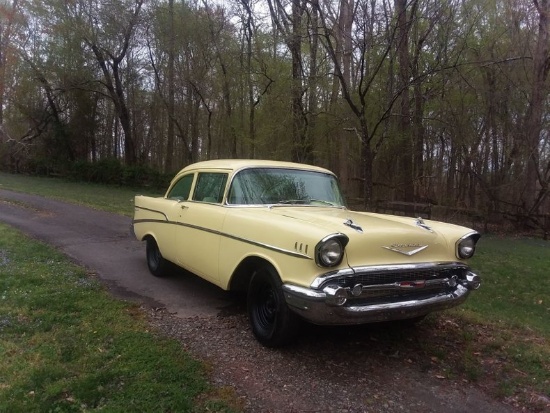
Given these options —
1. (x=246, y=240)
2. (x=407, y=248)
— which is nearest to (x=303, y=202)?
(x=246, y=240)

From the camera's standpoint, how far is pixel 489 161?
1931 cm

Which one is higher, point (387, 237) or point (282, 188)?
point (282, 188)

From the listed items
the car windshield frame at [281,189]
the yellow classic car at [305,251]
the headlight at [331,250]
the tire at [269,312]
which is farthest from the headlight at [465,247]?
the tire at [269,312]

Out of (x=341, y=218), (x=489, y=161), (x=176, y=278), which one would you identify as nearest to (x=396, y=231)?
(x=341, y=218)

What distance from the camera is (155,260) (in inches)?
264

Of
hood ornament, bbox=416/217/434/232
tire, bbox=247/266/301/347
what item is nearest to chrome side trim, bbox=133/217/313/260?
tire, bbox=247/266/301/347

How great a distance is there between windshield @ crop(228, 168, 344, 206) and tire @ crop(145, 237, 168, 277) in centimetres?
199

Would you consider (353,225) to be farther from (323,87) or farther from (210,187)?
(323,87)

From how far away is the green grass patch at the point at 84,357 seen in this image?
11.2ft

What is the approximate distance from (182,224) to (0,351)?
7.51 feet

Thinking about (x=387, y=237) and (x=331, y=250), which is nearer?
(x=331, y=250)

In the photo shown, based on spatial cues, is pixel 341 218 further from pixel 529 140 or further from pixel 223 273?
pixel 529 140

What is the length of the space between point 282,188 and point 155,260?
2.50 meters

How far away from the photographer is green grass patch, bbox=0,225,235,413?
342 centimetres
